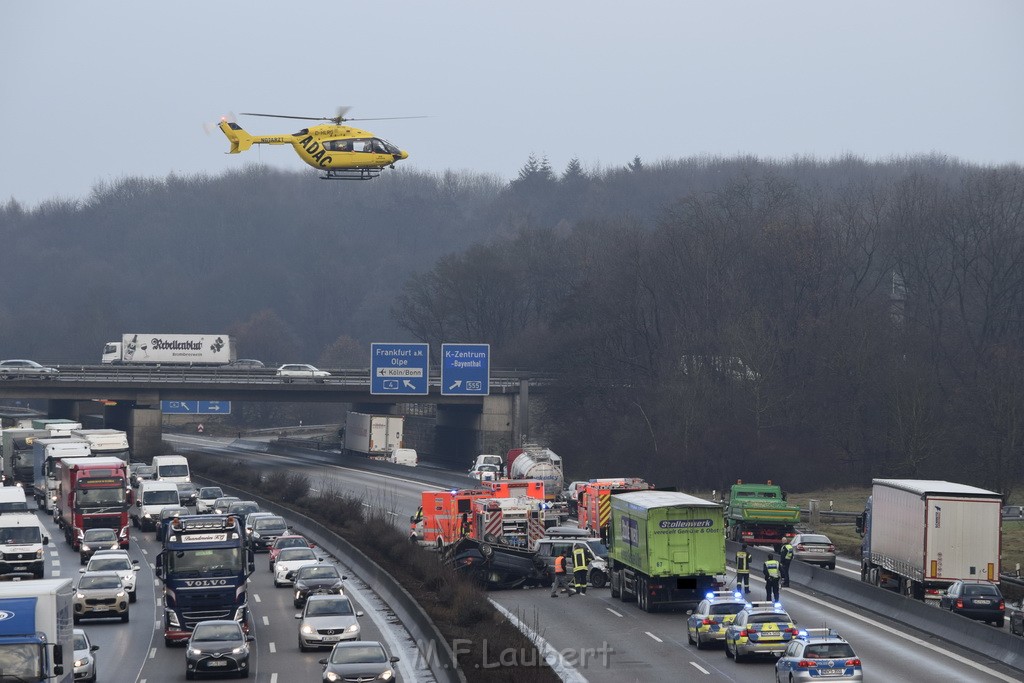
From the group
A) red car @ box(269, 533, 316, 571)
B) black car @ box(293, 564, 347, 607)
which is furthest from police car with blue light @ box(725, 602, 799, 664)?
red car @ box(269, 533, 316, 571)

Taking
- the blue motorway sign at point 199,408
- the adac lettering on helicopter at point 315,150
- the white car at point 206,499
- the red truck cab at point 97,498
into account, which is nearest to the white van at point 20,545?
the red truck cab at point 97,498

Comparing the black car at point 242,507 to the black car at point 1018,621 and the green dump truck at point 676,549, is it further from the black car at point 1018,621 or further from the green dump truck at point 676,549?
the black car at point 1018,621

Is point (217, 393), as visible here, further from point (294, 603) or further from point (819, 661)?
point (819, 661)

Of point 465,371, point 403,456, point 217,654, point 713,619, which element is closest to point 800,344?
point 465,371

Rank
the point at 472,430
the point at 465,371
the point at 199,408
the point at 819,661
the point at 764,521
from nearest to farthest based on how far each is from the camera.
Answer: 1. the point at 819,661
2. the point at 764,521
3. the point at 465,371
4. the point at 472,430
5. the point at 199,408

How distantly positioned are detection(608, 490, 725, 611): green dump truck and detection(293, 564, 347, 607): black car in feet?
27.1

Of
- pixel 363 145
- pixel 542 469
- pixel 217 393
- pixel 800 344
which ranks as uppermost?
pixel 363 145

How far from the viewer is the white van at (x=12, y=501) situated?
53.5 meters

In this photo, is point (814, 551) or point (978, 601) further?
point (814, 551)

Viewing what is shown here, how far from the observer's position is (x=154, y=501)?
204ft

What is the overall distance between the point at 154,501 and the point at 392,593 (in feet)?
73.8

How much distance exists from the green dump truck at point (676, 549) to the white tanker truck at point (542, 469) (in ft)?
94.6

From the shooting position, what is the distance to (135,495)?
71250 millimetres

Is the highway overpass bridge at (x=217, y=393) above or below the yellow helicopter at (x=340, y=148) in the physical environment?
below
